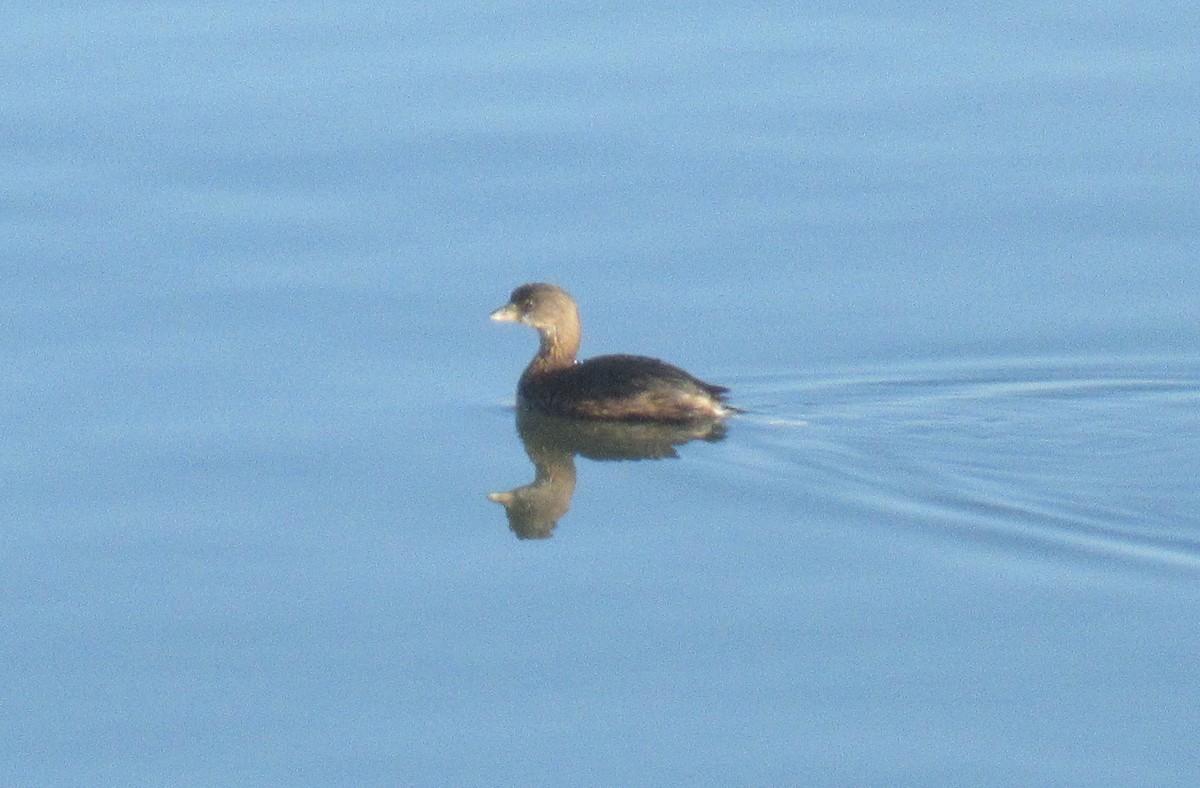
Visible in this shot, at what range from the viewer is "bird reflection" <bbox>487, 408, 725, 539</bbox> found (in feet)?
32.2

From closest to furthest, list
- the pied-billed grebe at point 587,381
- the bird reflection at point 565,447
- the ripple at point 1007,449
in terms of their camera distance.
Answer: the ripple at point 1007,449 < the bird reflection at point 565,447 < the pied-billed grebe at point 587,381

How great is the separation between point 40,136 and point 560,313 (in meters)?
4.35


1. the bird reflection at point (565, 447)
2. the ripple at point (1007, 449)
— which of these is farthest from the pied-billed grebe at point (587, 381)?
the ripple at point (1007, 449)

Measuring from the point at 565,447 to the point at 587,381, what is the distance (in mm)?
332

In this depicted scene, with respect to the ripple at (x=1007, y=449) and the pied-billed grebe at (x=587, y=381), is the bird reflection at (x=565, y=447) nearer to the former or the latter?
the pied-billed grebe at (x=587, y=381)

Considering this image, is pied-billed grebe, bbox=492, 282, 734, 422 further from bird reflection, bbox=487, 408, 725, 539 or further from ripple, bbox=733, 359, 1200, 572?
ripple, bbox=733, 359, 1200, 572

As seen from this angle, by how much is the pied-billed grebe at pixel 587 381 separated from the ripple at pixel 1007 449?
0.26 m

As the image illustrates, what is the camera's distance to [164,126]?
14.3 m

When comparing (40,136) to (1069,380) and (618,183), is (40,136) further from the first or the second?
(1069,380)

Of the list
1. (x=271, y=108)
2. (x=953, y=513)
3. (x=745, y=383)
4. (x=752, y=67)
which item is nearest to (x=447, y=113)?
(x=271, y=108)

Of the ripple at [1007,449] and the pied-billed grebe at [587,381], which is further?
the pied-billed grebe at [587,381]

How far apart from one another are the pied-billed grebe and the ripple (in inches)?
10.3

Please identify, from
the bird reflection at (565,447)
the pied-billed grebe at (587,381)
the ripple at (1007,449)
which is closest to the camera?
the ripple at (1007,449)

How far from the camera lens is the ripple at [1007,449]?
9.09 metres
